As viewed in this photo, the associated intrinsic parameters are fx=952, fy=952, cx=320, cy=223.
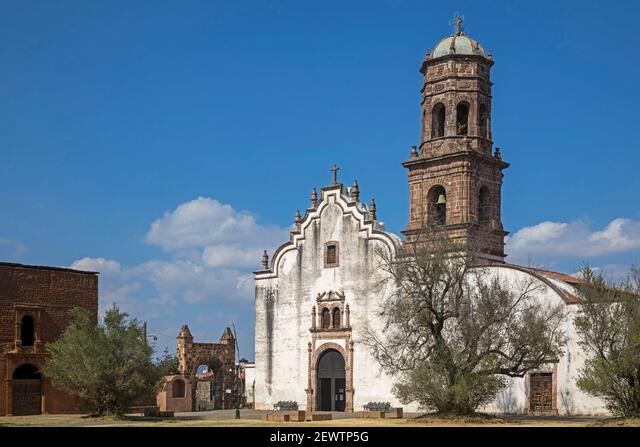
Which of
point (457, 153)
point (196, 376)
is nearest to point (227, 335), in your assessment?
point (196, 376)

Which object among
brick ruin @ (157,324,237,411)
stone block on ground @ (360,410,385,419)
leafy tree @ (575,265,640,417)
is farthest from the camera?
brick ruin @ (157,324,237,411)

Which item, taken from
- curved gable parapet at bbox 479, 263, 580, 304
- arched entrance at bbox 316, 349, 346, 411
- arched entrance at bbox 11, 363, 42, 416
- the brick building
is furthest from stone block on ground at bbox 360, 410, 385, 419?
arched entrance at bbox 11, 363, 42, 416

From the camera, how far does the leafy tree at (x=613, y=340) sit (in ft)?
108

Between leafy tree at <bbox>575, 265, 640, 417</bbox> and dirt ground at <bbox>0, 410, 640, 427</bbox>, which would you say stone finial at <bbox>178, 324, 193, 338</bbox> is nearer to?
dirt ground at <bbox>0, 410, 640, 427</bbox>

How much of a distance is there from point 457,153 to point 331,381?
43.8ft

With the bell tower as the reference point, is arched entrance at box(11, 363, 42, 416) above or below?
below

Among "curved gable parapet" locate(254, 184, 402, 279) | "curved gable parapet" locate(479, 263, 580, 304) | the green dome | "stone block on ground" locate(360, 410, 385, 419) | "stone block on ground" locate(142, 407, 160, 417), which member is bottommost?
"stone block on ground" locate(142, 407, 160, 417)

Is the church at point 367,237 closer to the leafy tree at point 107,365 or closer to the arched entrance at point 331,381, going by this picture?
the arched entrance at point 331,381

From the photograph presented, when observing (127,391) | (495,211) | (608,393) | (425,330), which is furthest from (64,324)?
(608,393)

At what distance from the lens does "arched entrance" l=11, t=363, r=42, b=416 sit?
44.9 meters

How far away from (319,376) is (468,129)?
14.8 metres

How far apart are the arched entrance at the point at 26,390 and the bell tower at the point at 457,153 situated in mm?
19355

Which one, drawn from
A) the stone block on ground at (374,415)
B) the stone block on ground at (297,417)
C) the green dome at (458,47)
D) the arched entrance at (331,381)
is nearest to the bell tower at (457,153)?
the green dome at (458,47)

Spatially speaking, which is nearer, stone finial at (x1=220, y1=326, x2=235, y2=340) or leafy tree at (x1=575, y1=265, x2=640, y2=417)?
leafy tree at (x1=575, y1=265, x2=640, y2=417)
